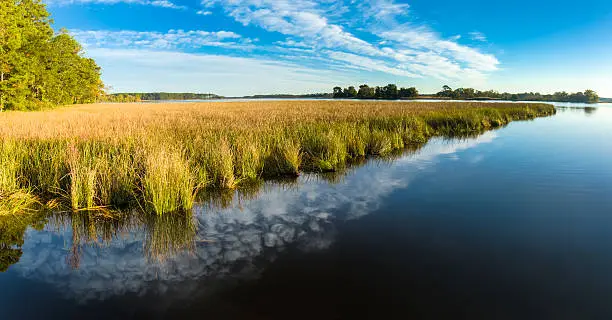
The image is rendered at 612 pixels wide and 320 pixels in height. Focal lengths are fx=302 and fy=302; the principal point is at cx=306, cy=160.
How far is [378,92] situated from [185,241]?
160 m

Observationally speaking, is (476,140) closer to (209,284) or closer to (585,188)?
(585,188)

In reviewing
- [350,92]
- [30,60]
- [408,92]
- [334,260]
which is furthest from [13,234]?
[350,92]

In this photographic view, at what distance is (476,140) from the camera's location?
1944 cm

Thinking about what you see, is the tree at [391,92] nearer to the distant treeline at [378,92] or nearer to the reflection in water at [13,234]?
the distant treeline at [378,92]

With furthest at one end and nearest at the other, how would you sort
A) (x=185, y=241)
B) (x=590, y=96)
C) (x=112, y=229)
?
1. (x=590, y=96)
2. (x=112, y=229)
3. (x=185, y=241)

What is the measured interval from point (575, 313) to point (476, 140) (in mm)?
17870

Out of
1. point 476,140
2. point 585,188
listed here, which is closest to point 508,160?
point 585,188

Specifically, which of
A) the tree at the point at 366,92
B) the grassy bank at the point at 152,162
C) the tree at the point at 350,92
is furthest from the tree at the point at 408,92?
the grassy bank at the point at 152,162

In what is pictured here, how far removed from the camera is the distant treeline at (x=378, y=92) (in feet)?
479

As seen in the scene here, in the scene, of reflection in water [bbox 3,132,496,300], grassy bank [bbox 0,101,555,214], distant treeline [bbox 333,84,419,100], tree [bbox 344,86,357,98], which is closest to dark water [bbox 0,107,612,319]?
reflection in water [bbox 3,132,496,300]

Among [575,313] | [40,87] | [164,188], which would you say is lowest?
[575,313]

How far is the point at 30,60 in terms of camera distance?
112 ft

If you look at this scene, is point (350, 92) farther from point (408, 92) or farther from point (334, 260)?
point (334, 260)

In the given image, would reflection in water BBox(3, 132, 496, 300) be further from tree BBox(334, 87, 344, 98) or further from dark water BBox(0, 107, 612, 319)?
tree BBox(334, 87, 344, 98)
